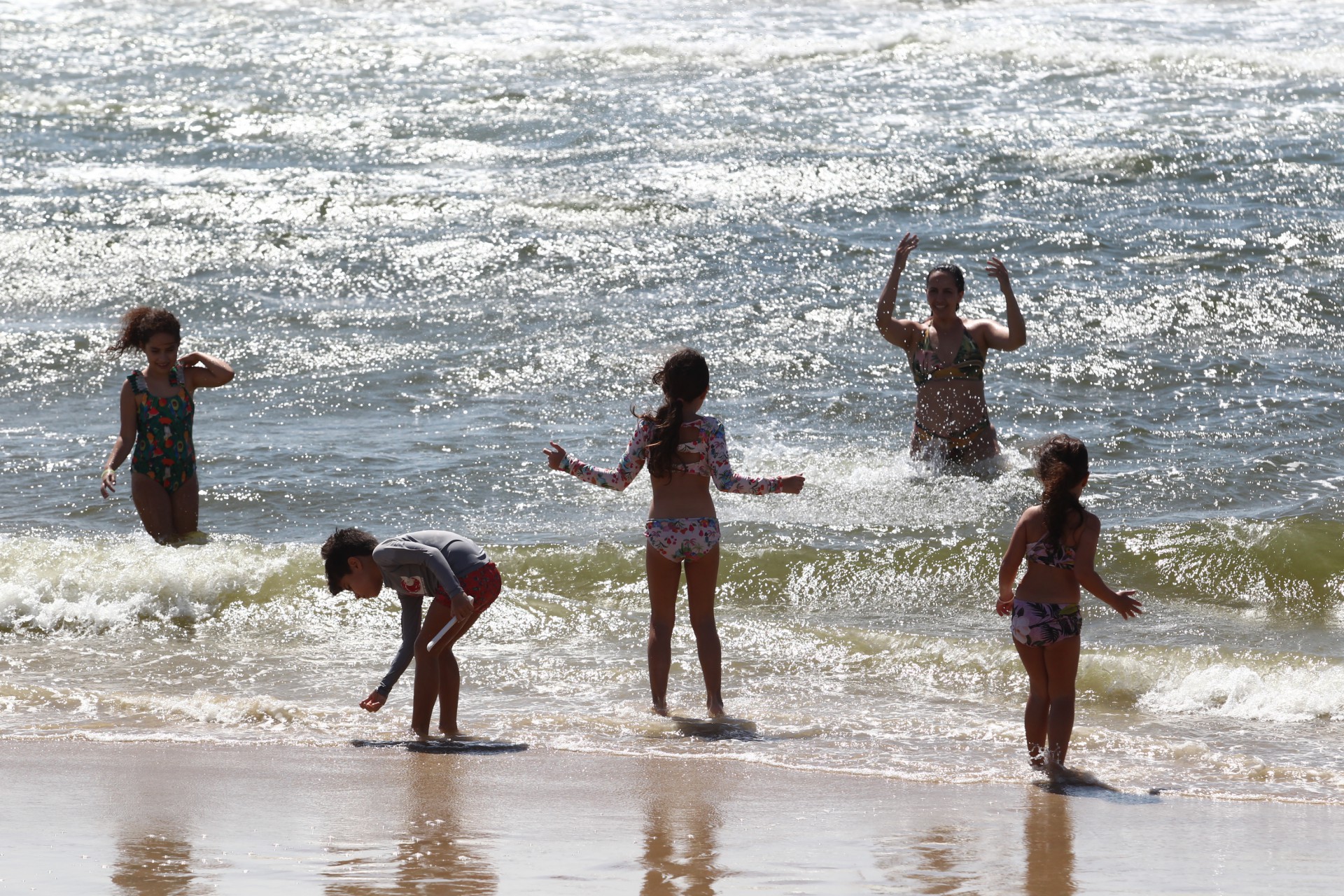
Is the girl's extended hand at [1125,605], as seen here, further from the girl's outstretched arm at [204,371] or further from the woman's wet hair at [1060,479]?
the girl's outstretched arm at [204,371]

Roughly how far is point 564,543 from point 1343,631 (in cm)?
428

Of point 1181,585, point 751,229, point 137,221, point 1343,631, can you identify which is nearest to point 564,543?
point 1181,585

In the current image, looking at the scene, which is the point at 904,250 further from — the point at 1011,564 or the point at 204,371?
the point at 204,371

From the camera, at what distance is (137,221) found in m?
16.7

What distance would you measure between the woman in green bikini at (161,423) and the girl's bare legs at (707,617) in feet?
11.2

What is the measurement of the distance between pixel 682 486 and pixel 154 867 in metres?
2.62

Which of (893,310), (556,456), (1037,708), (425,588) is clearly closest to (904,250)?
(893,310)

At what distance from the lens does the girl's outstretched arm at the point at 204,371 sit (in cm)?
854

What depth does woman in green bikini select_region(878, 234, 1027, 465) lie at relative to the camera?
8.88 meters

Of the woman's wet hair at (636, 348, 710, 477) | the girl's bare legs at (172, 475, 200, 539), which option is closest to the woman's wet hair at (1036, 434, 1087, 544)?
the woman's wet hair at (636, 348, 710, 477)

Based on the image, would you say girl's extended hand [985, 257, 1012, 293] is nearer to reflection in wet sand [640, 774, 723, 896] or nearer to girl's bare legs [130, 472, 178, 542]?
reflection in wet sand [640, 774, 723, 896]

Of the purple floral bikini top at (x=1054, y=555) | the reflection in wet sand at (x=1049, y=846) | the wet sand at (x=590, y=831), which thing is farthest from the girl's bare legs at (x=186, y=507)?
the reflection in wet sand at (x=1049, y=846)

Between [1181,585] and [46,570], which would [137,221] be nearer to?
[46,570]

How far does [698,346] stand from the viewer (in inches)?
511
